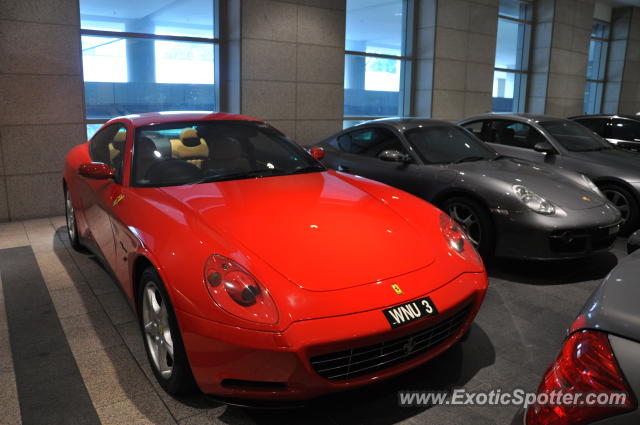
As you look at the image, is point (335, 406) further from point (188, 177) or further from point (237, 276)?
point (188, 177)

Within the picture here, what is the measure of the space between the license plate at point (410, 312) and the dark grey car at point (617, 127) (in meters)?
6.89

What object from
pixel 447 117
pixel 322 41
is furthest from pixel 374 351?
pixel 447 117

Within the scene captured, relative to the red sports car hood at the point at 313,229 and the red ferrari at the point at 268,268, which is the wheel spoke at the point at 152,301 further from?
the red sports car hood at the point at 313,229

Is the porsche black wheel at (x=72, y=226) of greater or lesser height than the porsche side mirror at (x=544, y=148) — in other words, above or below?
below

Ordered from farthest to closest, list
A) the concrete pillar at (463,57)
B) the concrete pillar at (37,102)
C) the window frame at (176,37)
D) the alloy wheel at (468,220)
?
the concrete pillar at (463,57) → the window frame at (176,37) → the concrete pillar at (37,102) → the alloy wheel at (468,220)

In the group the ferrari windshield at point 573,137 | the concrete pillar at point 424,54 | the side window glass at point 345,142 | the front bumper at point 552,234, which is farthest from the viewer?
the concrete pillar at point 424,54

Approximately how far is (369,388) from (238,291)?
3.03 ft

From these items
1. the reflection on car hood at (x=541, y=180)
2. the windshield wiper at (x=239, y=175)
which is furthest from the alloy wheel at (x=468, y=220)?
the windshield wiper at (x=239, y=175)

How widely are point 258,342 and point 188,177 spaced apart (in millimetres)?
1556

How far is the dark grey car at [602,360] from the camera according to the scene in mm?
1145

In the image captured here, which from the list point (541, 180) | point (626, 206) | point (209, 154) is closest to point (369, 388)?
point (209, 154)

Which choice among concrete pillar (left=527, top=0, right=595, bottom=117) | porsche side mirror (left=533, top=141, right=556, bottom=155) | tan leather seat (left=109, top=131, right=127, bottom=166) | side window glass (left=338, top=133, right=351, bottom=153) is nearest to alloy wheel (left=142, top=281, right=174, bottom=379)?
tan leather seat (left=109, top=131, right=127, bottom=166)

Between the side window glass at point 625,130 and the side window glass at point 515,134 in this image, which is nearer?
the side window glass at point 515,134

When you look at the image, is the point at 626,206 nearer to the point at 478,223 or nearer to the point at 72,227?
the point at 478,223
